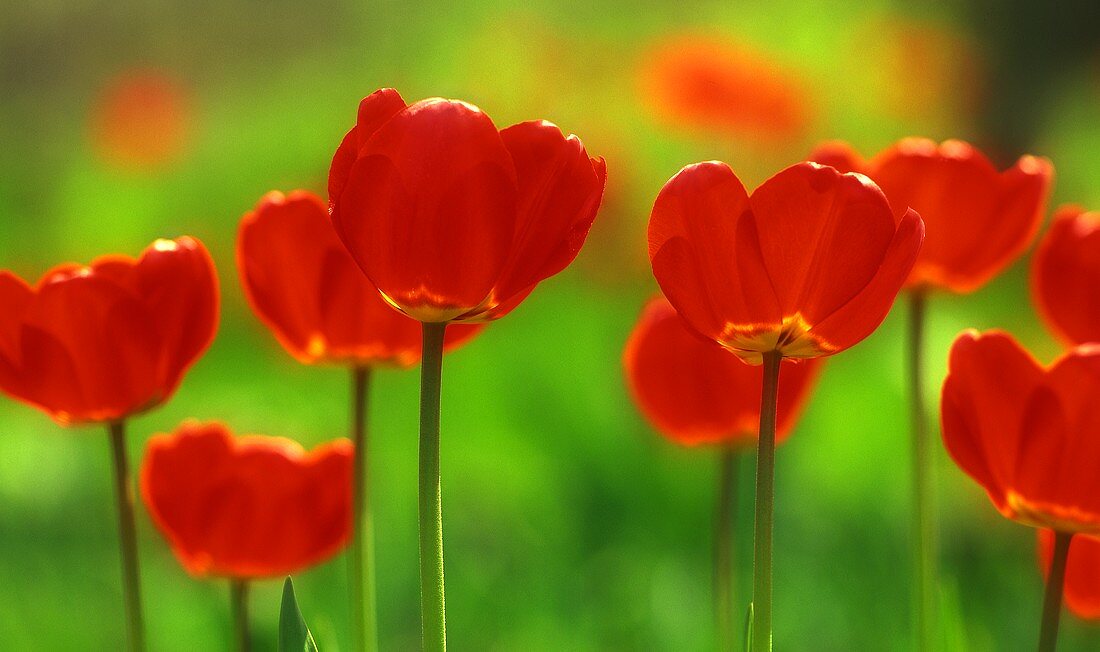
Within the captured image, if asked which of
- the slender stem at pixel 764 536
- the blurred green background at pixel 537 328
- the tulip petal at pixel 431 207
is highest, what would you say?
the tulip petal at pixel 431 207

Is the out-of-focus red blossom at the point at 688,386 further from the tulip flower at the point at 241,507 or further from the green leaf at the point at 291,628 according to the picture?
the green leaf at the point at 291,628

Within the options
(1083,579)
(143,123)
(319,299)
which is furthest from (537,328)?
(319,299)

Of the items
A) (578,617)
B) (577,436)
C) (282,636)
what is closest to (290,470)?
(282,636)

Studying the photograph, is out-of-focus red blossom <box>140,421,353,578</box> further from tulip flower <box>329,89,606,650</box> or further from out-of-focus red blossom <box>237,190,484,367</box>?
tulip flower <box>329,89,606,650</box>

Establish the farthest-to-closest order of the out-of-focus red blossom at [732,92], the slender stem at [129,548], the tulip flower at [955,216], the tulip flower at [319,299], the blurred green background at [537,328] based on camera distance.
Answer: the out-of-focus red blossom at [732,92]
the blurred green background at [537,328]
the tulip flower at [955,216]
the tulip flower at [319,299]
the slender stem at [129,548]

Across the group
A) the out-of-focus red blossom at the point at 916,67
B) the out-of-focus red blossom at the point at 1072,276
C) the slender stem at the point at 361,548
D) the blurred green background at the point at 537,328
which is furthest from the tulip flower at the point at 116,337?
the out-of-focus red blossom at the point at 916,67

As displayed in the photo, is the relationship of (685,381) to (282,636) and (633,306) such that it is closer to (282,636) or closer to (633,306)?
(282,636)
